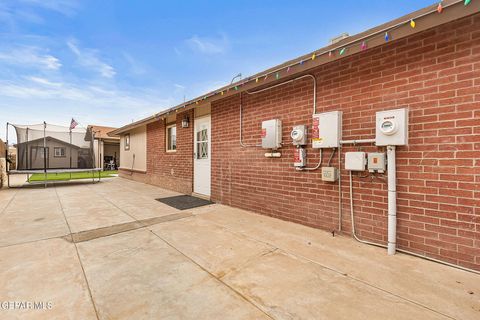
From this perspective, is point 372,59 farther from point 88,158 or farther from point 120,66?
point 88,158

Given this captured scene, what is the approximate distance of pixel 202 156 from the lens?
219 inches

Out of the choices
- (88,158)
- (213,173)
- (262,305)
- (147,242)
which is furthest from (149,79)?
(262,305)

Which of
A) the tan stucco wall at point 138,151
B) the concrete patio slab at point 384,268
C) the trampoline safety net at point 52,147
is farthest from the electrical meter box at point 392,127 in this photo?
the trampoline safety net at point 52,147

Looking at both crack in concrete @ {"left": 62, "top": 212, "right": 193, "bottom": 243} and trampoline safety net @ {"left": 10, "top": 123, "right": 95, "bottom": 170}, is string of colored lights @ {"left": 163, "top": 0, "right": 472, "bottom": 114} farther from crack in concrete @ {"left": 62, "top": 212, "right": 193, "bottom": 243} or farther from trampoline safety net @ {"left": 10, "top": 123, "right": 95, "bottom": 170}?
trampoline safety net @ {"left": 10, "top": 123, "right": 95, "bottom": 170}

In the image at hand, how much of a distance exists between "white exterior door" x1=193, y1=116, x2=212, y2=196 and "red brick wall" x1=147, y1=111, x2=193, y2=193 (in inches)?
7.9

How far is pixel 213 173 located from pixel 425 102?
13.2 ft

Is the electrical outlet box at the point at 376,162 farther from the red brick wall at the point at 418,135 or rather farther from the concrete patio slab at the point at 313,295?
the concrete patio slab at the point at 313,295

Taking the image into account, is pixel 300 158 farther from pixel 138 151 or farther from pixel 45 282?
pixel 138 151

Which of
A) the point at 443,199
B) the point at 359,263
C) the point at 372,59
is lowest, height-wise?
the point at 359,263

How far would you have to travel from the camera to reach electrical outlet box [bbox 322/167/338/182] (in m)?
2.79

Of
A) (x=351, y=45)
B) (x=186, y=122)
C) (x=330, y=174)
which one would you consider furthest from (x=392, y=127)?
(x=186, y=122)

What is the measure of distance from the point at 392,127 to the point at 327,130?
30.1 inches

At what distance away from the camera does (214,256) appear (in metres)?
2.19

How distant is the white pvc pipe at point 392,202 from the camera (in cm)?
225
